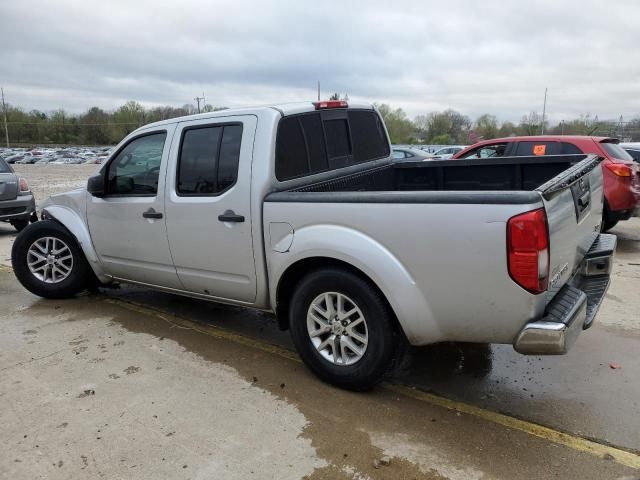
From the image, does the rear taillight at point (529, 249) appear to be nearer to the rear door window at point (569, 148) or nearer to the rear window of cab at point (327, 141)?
the rear window of cab at point (327, 141)

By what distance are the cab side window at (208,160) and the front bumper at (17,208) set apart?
22.6ft

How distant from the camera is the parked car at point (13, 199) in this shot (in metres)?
9.50

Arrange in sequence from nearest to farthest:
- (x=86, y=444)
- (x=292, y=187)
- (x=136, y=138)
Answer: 1. (x=86, y=444)
2. (x=292, y=187)
3. (x=136, y=138)

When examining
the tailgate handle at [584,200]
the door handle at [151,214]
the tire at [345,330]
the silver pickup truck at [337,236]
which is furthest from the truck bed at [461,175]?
the door handle at [151,214]

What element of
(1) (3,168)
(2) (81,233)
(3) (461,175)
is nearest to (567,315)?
(3) (461,175)

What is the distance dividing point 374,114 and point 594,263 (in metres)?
2.41

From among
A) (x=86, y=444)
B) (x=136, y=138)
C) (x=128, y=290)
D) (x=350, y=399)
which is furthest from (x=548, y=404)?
(x=128, y=290)

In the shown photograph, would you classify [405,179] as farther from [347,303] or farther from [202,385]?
[202,385]

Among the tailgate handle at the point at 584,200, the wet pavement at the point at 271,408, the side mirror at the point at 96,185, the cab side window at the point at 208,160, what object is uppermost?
the cab side window at the point at 208,160

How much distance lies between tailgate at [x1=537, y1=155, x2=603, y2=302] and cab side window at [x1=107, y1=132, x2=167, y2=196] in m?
3.01

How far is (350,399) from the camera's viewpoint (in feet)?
11.1

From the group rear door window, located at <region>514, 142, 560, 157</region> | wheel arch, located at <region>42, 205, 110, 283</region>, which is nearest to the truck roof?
wheel arch, located at <region>42, 205, 110, 283</region>

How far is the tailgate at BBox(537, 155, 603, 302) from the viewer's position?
278 centimetres

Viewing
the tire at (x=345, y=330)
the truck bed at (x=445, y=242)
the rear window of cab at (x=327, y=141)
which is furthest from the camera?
the rear window of cab at (x=327, y=141)
